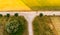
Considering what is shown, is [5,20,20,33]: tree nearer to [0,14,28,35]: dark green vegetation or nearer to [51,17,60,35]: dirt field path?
[0,14,28,35]: dark green vegetation

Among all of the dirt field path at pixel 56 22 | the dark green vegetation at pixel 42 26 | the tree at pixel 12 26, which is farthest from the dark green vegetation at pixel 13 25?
the dirt field path at pixel 56 22

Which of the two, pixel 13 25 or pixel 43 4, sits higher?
pixel 43 4

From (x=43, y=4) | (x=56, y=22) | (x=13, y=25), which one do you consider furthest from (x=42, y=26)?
(x=13, y=25)

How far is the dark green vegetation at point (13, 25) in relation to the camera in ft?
33.7

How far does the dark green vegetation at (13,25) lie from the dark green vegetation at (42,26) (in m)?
0.66

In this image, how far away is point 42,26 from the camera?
10.7m

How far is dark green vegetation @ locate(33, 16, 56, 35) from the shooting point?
10.5m

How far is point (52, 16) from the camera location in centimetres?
1110

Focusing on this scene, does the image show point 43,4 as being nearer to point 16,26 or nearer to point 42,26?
point 42,26

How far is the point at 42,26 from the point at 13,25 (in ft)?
6.29

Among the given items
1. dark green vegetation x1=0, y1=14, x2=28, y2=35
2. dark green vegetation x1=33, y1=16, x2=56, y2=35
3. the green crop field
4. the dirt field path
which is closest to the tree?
dark green vegetation x1=0, y1=14, x2=28, y2=35

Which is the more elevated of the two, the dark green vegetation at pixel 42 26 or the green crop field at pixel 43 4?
the green crop field at pixel 43 4

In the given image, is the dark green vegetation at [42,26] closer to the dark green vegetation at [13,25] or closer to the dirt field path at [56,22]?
the dirt field path at [56,22]

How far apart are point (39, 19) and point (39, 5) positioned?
1.11m
